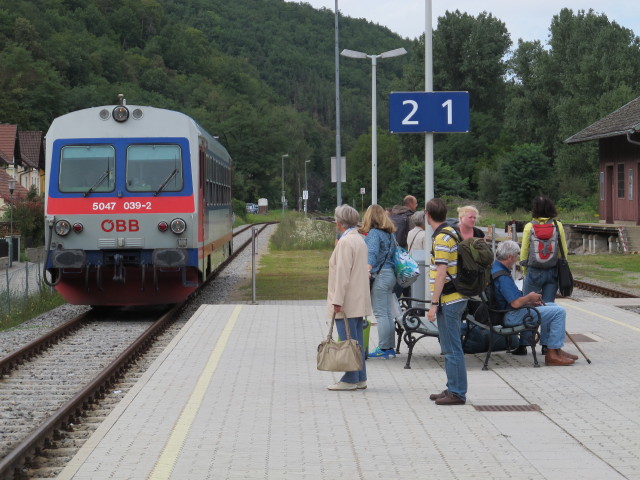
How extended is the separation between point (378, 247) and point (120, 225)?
7.28m

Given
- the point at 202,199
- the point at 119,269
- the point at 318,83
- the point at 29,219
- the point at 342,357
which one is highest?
the point at 318,83

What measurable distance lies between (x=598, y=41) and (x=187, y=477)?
245 feet

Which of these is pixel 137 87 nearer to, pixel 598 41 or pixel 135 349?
pixel 598 41

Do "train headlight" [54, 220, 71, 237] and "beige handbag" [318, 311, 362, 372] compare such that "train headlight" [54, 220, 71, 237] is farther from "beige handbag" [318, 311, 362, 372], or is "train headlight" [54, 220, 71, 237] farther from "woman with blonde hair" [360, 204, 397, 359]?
"beige handbag" [318, 311, 362, 372]

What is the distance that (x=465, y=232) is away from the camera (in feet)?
34.1

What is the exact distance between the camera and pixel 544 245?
11242mm

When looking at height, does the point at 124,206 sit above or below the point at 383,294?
above

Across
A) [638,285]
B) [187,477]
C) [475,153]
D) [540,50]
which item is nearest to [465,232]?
[187,477]

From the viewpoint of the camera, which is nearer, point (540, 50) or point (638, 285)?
point (638, 285)

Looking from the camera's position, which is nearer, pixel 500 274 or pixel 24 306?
pixel 500 274

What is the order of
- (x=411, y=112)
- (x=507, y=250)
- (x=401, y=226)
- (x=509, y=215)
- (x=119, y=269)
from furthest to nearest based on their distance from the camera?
(x=509, y=215) < (x=119, y=269) < (x=401, y=226) < (x=411, y=112) < (x=507, y=250)

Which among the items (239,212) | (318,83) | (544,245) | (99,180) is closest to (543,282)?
(544,245)

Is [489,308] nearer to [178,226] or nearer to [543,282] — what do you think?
[543,282]

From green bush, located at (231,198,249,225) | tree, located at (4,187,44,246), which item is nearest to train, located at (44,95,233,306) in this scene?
tree, located at (4,187,44,246)
